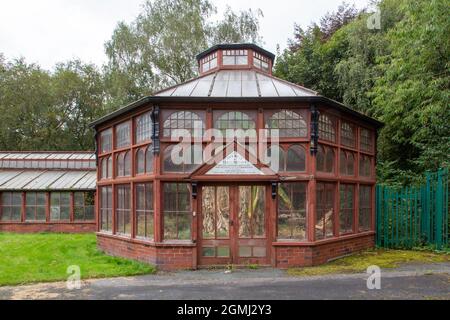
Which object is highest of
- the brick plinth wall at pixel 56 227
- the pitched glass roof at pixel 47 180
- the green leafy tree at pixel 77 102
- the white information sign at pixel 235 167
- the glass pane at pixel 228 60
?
the green leafy tree at pixel 77 102

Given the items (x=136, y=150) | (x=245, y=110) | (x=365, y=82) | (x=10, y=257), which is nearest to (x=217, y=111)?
(x=245, y=110)

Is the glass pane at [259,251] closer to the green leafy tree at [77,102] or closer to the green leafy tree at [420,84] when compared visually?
the green leafy tree at [420,84]

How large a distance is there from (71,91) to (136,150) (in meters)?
27.6

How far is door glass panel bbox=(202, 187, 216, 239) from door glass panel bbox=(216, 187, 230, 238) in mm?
135

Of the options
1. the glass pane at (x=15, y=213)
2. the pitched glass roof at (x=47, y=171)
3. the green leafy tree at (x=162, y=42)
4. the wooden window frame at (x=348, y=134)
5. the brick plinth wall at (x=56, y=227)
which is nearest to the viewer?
the wooden window frame at (x=348, y=134)

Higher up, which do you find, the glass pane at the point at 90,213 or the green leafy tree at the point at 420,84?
the green leafy tree at the point at 420,84

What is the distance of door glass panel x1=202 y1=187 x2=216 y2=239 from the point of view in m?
12.0

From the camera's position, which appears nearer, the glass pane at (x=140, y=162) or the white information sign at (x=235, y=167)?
the white information sign at (x=235, y=167)

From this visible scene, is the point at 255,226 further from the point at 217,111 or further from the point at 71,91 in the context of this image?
the point at 71,91

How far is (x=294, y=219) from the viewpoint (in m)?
12.1

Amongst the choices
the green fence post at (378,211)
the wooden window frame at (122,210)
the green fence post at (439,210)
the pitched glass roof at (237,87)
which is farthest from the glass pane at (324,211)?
the wooden window frame at (122,210)

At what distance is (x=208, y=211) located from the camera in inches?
473

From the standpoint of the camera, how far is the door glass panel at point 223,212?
11961 millimetres

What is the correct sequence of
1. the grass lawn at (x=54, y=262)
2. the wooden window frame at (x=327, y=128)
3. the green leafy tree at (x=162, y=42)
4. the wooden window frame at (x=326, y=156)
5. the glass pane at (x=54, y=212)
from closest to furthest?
1. the grass lawn at (x=54, y=262)
2. the wooden window frame at (x=326, y=156)
3. the wooden window frame at (x=327, y=128)
4. the glass pane at (x=54, y=212)
5. the green leafy tree at (x=162, y=42)
